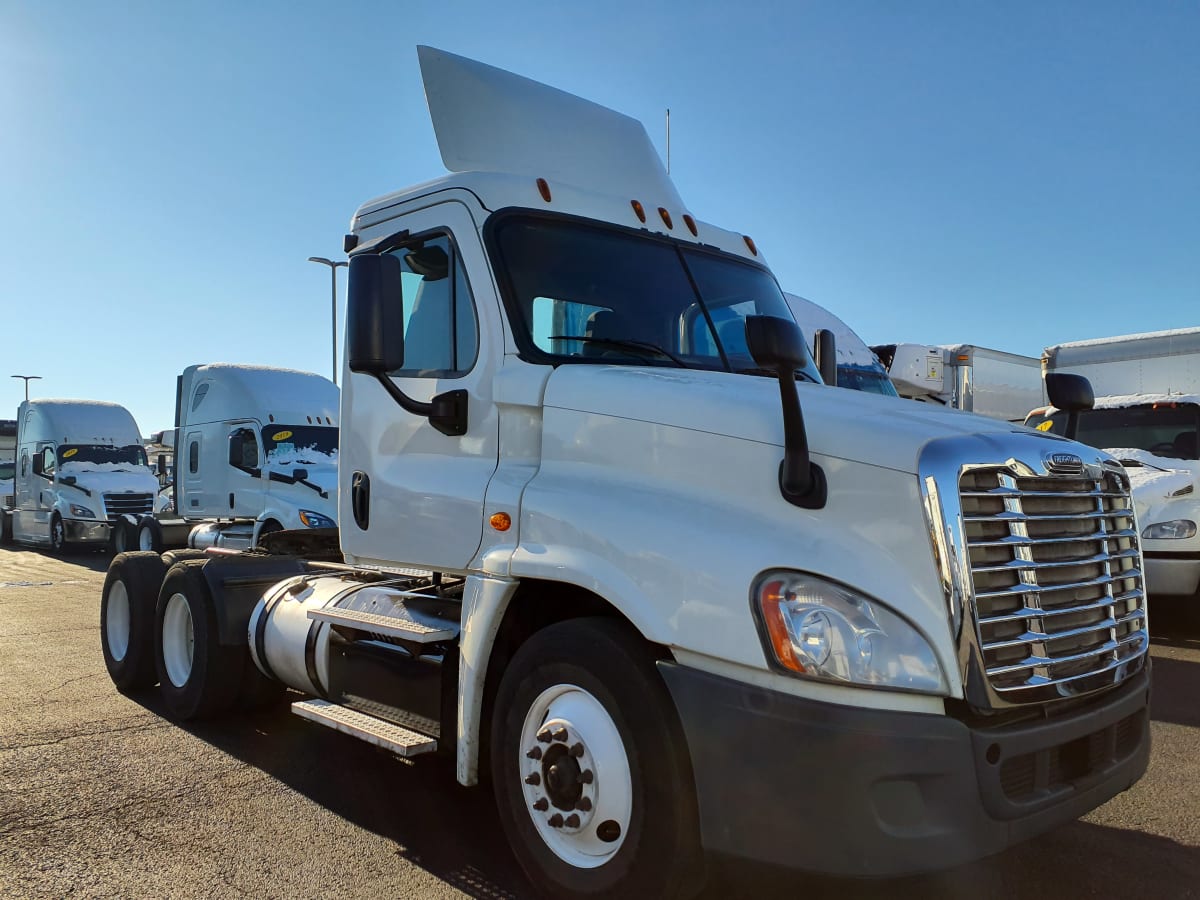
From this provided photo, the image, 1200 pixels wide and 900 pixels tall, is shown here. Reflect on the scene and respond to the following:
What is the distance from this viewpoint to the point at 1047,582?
294 cm

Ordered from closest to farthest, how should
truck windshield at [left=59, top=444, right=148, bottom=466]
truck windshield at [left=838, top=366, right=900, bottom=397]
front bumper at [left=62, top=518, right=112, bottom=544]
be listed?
truck windshield at [left=838, top=366, right=900, bottom=397] < front bumper at [left=62, top=518, right=112, bottom=544] < truck windshield at [left=59, top=444, right=148, bottom=466]

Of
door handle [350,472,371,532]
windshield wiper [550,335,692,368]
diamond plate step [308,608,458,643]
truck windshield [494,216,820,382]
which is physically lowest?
diamond plate step [308,608,458,643]

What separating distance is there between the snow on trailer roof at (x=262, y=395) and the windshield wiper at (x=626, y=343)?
11.8 meters

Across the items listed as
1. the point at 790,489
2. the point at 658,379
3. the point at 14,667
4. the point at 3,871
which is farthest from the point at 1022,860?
the point at 14,667

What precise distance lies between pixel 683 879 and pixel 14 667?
659 centimetres

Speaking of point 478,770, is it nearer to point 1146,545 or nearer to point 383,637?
point 383,637

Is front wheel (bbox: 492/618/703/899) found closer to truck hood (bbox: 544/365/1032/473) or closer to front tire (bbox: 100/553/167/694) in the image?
truck hood (bbox: 544/365/1032/473)

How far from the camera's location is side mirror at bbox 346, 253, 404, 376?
12.5 ft

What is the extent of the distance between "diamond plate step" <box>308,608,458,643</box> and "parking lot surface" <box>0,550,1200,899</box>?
840mm

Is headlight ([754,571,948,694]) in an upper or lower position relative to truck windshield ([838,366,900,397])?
lower

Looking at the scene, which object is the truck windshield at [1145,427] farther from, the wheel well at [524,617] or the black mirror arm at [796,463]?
the black mirror arm at [796,463]

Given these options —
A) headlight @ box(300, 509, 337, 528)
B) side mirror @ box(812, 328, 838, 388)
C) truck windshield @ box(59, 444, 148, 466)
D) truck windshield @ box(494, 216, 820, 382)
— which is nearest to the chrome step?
truck windshield @ box(494, 216, 820, 382)

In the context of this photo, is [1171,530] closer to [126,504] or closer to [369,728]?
[369,728]

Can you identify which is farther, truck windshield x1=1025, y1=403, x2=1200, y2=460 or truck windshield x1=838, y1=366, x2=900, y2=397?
truck windshield x1=838, y1=366, x2=900, y2=397
